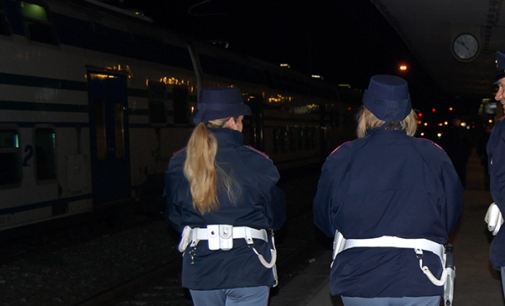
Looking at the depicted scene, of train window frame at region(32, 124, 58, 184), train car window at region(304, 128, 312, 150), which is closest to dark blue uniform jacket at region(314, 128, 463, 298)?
train window frame at region(32, 124, 58, 184)

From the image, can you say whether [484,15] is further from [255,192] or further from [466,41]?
[255,192]

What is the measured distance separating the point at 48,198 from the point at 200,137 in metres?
6.78

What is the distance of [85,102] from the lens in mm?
10305

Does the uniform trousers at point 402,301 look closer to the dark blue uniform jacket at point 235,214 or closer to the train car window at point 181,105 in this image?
the dark blue uniform jacket at point 235,214

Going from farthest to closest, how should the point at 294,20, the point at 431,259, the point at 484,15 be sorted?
the point at 294,20, the point at 484,15, the point at 431,259

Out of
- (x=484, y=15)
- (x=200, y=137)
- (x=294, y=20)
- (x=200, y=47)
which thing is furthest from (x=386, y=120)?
(x=294, y=20)

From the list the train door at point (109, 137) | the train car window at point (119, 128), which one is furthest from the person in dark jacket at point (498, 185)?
the train car window at point (119, 128)

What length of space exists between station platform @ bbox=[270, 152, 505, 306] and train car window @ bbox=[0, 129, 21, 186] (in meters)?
3.98

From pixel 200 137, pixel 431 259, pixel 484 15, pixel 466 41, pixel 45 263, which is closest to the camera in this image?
pixel 431 259

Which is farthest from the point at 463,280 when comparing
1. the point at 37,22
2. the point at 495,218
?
the point at 37,22

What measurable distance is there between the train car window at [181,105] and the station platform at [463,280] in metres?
5.29

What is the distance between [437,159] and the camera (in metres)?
2.84

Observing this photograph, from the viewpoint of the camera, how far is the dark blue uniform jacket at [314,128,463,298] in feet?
8.84

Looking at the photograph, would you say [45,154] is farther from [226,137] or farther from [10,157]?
[226,137]
